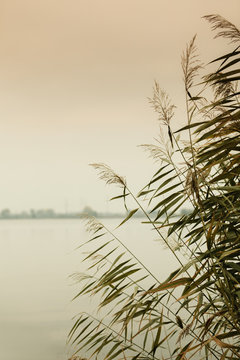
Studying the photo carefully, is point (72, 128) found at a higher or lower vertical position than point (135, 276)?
higher

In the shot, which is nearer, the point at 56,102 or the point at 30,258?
the point at 56,102

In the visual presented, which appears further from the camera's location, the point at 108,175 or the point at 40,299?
the point at 40,299

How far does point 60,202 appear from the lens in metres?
6.14

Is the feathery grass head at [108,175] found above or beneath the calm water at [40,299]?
above

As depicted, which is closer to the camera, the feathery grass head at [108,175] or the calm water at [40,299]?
the feathery grass head at [108,175]

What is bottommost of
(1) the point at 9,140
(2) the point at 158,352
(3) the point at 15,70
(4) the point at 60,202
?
(2) the point at 158,352

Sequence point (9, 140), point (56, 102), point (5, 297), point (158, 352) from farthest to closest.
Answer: point (9, 140)
point (56, 102)
point (5, 297)
point (158, 352)

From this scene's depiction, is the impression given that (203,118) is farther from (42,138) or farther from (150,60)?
(42,138)

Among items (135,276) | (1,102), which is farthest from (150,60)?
(135,276)

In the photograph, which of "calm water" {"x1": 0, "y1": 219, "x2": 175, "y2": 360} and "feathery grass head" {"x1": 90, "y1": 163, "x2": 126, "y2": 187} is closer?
"feathery grass head" {"x1": 90, "y1": 163, "x2": 126, "y2": 187}

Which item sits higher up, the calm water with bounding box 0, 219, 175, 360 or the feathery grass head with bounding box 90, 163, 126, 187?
the feathery grass head with bounding box 90, 163, 126, 187

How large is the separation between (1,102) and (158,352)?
3.30 metres

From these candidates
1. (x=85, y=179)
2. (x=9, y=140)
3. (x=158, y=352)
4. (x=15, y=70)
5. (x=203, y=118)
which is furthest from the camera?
(x=85, y=179)

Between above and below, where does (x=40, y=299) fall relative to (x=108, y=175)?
below
